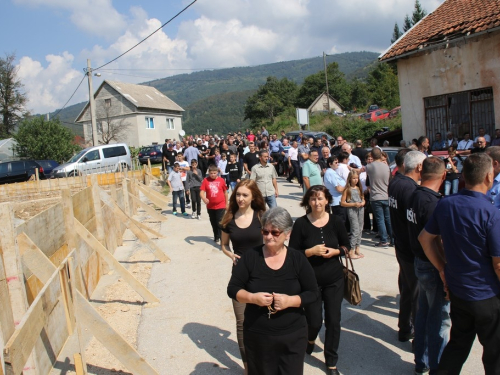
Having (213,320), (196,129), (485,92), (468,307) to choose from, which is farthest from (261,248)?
(196,129)

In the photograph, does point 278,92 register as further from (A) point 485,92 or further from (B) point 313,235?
(B) point 313,235

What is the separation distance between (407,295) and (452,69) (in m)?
12.4

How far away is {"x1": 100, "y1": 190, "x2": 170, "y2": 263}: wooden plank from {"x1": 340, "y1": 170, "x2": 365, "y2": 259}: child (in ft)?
11.0

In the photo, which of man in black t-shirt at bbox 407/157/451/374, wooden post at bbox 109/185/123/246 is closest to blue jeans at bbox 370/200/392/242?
man in black t-shirt at bbox 407/157/451/374

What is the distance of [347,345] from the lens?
15.2ft

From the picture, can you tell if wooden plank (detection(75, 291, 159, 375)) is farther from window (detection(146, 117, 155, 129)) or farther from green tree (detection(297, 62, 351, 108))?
green tree (detection(297, 62, 351, 108))

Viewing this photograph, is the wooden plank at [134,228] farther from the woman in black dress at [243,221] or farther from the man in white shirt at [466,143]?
the man in white shirt at [466,143]

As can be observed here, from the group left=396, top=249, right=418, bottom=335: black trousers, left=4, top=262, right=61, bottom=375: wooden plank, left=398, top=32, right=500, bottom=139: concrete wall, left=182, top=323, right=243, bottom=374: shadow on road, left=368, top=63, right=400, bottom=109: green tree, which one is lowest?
left=182, top=323, right=243, bottom=374: shadow on road

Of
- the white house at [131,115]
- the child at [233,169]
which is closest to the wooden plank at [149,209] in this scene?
the child at [233,169]

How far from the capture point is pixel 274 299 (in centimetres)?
298

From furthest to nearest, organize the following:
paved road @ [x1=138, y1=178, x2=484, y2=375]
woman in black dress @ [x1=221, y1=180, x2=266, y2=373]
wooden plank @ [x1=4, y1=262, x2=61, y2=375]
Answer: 1. woman in black dress @ [x1=221, y1=180, x2=266, y2=373]
2. paved road @ [x1=138, y1=178, x2=484, y2=375]
3. wooden plank @ [x1=4, y1=262, x2=61, y2=375]

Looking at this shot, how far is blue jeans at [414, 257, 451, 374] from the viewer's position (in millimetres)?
3711

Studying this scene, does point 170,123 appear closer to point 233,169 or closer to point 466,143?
point 233,169

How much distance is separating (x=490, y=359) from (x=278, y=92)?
72604 millimetres
